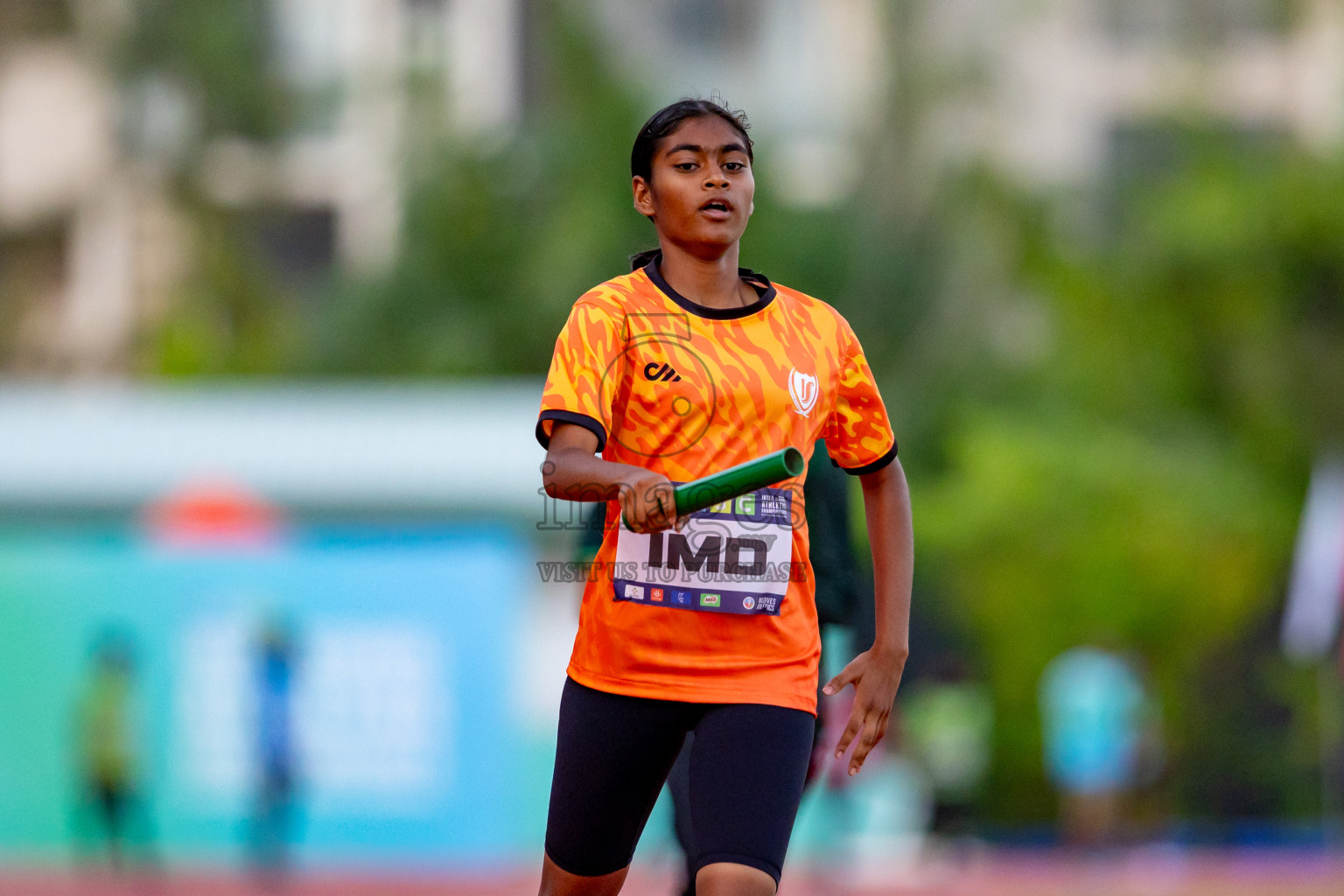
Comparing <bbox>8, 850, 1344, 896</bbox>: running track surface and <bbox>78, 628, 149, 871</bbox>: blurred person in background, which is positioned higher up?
<bbox>78, 628, 149, 871</bbox>: blurred person in background

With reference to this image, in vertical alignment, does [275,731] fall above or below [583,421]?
below

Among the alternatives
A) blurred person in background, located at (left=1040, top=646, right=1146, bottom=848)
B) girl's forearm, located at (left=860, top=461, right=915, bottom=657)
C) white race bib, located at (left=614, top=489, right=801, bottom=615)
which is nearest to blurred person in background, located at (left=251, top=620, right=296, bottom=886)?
blurred person in background, located at (left=1040, top=646, right=1146, bottom=848)

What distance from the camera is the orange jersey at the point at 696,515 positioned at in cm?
360

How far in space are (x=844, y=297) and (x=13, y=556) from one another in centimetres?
1490

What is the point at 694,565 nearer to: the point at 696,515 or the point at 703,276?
the point at 696,515

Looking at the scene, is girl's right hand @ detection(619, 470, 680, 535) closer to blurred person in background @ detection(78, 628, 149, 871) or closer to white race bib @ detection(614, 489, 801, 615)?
white race bib @ detection(614, 489, 801, 615)

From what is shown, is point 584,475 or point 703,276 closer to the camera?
point 584,475

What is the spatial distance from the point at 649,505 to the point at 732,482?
0.15m

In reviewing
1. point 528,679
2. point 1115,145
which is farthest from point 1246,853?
point 1115,145

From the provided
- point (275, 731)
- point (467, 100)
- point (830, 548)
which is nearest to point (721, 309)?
point (830, 548)

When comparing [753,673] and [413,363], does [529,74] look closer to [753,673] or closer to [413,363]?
[413,363]

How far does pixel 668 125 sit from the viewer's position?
372 centimetres

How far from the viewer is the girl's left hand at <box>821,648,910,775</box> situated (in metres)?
3.92

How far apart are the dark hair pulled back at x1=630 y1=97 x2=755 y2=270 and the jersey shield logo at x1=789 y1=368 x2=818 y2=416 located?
47 centimetres
